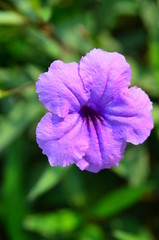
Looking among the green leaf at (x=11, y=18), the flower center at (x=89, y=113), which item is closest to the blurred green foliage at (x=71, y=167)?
the green leaf at (x=11, y=18)

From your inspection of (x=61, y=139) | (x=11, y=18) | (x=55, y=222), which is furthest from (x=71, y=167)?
(x=61, y=139)

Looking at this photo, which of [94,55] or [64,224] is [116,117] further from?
[64,224]

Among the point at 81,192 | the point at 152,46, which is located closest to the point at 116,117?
the point at 152,46

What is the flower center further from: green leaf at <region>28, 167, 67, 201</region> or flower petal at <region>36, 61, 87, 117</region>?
green leaf at <region>28, 167, 67, 201</region>

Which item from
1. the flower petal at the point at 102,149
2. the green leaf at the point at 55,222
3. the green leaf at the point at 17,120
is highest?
the flower petal at the point at 102,149

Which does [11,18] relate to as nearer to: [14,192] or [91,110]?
[91,110]

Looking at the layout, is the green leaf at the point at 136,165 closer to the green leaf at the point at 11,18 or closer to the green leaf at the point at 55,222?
the green leaf at the point at 55,222

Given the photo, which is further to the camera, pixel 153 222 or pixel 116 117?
pixel 153 222
